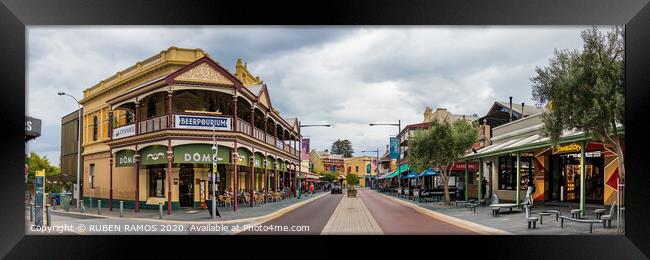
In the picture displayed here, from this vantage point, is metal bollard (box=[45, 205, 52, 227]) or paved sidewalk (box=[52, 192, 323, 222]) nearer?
metal bollard (box=[45, 205, 52, 227])

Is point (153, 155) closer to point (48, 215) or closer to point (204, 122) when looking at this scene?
point (204, 122)

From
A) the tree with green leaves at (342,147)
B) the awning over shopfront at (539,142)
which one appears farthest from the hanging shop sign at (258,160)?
the awning over shopfront at (539,142)

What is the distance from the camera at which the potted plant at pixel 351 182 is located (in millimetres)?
23719

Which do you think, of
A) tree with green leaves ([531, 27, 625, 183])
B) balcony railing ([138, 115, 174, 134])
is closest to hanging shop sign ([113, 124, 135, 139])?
balcony railing ([138, 115, 174, 134])

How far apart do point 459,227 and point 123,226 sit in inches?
340

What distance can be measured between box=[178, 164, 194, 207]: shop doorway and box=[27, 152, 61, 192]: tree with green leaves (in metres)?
3.06

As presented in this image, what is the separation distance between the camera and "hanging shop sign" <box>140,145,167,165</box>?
1210cm

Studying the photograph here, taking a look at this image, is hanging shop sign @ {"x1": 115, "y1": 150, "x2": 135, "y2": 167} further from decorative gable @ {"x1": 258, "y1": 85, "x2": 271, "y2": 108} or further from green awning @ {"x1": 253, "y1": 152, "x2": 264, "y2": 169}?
decorative gable @ {"x1": 258, "y1": 85, "x2": 271, "y2": 108}

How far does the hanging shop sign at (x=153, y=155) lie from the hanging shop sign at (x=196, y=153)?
13.4 inches

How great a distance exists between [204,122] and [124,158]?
8.29ft

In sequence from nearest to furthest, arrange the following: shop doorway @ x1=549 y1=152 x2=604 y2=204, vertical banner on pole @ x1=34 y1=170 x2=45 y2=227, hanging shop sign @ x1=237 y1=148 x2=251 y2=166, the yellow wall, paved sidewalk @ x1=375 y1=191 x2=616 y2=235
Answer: paved sidewalk @ x1=375 y1=191 x2=616 y2=235 → vertical banner on pole @ x1=34 y1=170 x2=45 y2=227 → shop doorway @ x1=549 y1=152 x2=604 y2=204 → hanging shop sign @ x1=237 y1=148 x2=251 y2=166 → the yellow wall

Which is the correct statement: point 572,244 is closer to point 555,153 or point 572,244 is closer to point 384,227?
point 384,227
